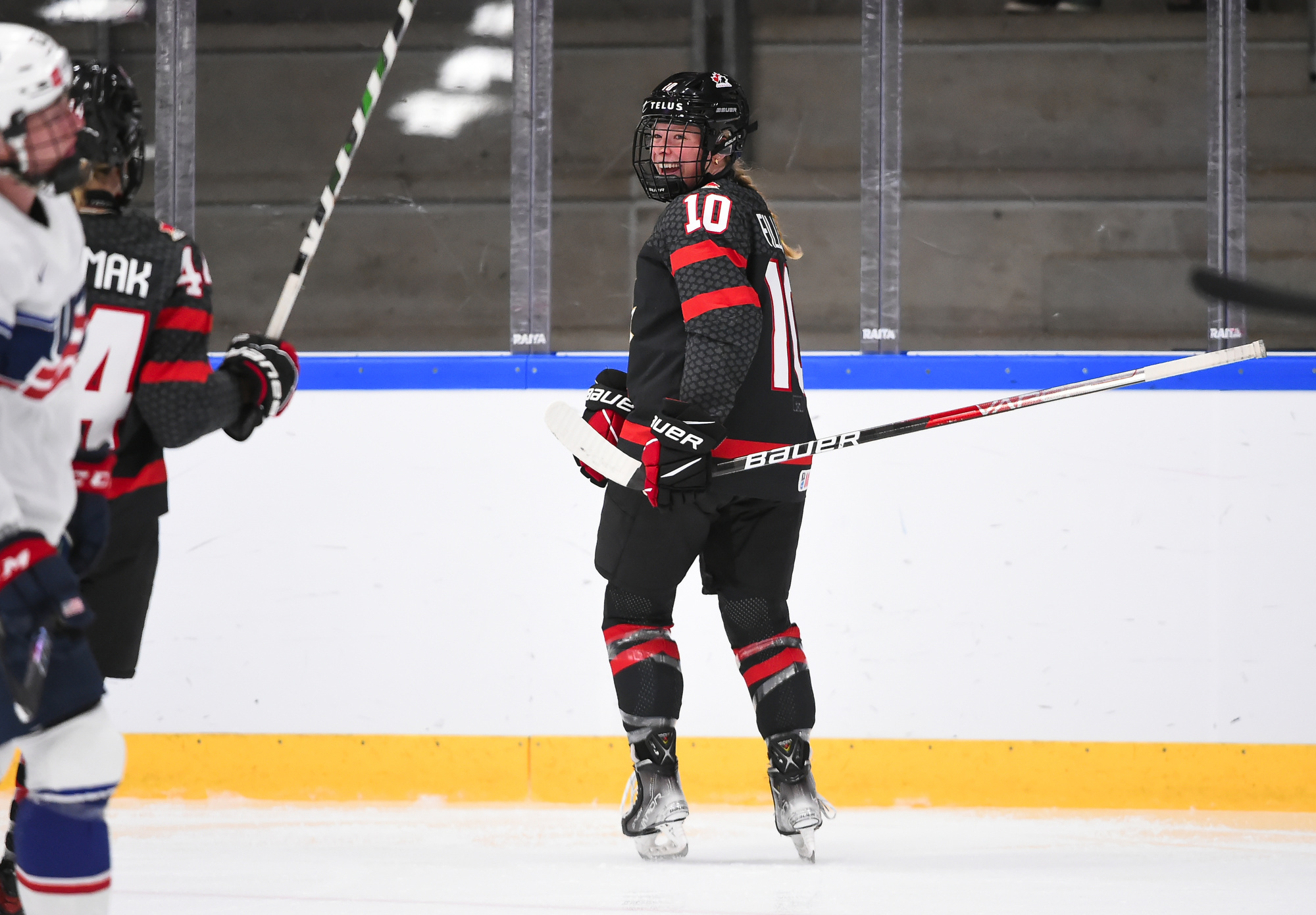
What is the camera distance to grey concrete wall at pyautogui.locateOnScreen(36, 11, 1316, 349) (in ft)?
10.5

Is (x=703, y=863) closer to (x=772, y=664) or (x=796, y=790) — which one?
(x=796, y=790)

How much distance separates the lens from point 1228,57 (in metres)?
3.19

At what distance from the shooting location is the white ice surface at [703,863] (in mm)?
2123

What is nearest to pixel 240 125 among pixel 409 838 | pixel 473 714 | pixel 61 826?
pixel 473 714

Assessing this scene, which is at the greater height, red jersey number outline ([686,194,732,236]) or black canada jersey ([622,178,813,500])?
red jersey number outline ([686,194,732,236])

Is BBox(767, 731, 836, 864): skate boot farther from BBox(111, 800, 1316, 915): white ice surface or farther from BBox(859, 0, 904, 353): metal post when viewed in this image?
BBox(859, 0, 904, 353): metal post

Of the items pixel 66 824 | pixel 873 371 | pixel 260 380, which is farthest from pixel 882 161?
pixel 66 824

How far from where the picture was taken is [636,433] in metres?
2.46

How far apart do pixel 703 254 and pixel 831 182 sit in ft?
4.26

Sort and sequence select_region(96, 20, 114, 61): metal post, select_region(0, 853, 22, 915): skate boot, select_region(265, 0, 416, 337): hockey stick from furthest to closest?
select_region(96, 20, 114, 61): metal post → select_region(265, 0, 416, 337): hockey stick → select_region(0, 853, 22, 915): skate boot

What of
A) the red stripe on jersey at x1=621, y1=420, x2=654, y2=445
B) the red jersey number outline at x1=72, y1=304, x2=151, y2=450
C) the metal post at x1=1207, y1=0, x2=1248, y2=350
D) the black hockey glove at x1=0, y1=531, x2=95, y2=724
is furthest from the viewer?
the metal post at x1=1207, y1=0, x2=1248, y2=350

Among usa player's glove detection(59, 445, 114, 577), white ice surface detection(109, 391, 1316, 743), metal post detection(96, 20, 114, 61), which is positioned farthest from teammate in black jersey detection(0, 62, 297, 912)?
metal post detection(96, 20, 114, 61)

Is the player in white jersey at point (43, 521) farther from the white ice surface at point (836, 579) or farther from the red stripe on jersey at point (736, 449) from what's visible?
the white ice surface at point (836, 579)

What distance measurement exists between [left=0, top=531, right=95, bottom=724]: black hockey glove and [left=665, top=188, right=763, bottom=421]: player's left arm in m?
1.14
